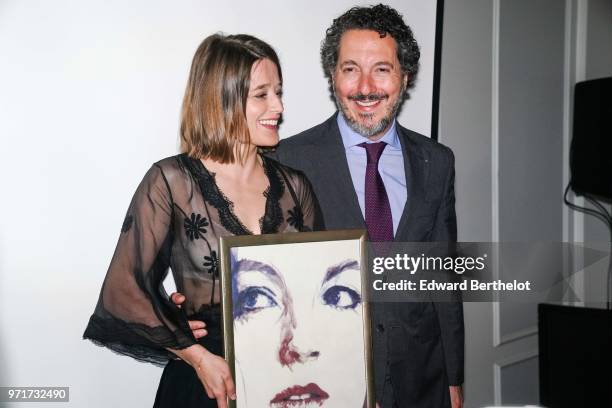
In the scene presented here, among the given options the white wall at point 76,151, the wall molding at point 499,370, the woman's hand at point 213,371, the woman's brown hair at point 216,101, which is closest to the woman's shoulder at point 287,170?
the woman's brown hair at point 216,101

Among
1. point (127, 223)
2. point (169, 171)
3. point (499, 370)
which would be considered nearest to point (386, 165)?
point (169, 171)

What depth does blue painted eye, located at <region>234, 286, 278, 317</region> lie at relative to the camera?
60.1 inches

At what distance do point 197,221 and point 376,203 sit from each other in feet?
1.70

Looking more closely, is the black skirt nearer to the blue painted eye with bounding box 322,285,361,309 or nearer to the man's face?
the blue painted eye with bounding box 322,285,361,309

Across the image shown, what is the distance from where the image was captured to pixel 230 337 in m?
1.52

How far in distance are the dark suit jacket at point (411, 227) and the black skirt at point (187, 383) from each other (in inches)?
16.1

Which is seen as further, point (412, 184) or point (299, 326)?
point (412, 184)

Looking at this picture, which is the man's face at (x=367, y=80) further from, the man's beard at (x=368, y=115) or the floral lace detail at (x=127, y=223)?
the floral lace detail at (x=127, y=223)

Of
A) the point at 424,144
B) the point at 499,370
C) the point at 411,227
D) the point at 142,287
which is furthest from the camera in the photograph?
the point at 499,370

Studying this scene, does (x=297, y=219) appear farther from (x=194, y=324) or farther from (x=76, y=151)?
(x=76, y=151)

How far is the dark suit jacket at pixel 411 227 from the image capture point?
1731mm

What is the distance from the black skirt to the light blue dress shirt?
51cm

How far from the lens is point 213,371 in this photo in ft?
4.99

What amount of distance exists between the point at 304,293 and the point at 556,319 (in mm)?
689
